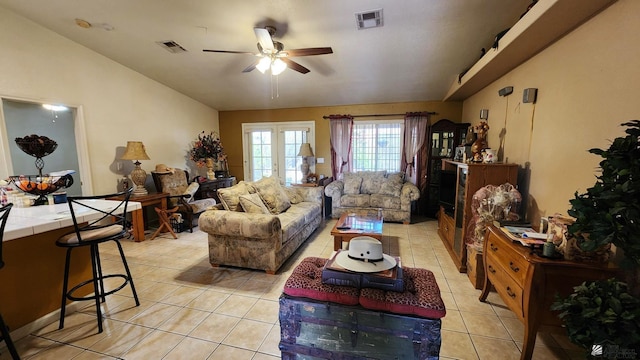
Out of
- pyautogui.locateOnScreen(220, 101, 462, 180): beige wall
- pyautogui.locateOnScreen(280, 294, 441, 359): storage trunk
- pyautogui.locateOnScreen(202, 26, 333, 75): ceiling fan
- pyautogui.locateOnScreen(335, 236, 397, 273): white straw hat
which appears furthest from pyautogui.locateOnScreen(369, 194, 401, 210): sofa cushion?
pyautogui.locateOnScreen(280, 294, 441, 359): storage trunk

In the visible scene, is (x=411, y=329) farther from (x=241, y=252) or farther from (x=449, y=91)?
(x=449, y=91)

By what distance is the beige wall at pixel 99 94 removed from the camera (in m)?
3.10

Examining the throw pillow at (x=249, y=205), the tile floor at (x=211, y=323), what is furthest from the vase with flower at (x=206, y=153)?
the throw pillow at (x=249, y=205)

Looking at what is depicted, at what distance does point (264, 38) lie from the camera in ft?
8.61

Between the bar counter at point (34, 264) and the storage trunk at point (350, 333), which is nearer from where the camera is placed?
the storage trunk at point (350, 333)

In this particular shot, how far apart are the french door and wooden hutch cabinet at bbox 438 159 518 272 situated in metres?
3.22

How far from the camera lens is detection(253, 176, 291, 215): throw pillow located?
11.5ft

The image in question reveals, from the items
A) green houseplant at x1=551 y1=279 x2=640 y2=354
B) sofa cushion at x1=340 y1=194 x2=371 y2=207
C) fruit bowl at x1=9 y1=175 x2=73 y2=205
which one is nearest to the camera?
green houseplant at x1=551 y1=279 x2=640 y2=354

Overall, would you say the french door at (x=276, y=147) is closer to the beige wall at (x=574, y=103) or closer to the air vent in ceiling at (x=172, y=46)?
the air vent in ceiling at (x=172, y=46)

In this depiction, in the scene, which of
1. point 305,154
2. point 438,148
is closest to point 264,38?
point 305,154

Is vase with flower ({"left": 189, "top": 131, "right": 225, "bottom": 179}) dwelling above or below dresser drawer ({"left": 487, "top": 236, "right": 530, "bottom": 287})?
above

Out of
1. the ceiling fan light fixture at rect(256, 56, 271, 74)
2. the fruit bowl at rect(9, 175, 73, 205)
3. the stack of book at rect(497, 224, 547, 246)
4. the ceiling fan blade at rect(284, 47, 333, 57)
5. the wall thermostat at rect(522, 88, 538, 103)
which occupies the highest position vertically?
the ceiling fan blade at rect(284, 47, 333, 57)

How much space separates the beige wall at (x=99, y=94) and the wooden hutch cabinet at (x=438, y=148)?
5.07 metres

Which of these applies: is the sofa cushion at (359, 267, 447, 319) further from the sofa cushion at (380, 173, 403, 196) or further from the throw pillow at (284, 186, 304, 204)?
the sofa cushion at (380, 173, 403, 196)
